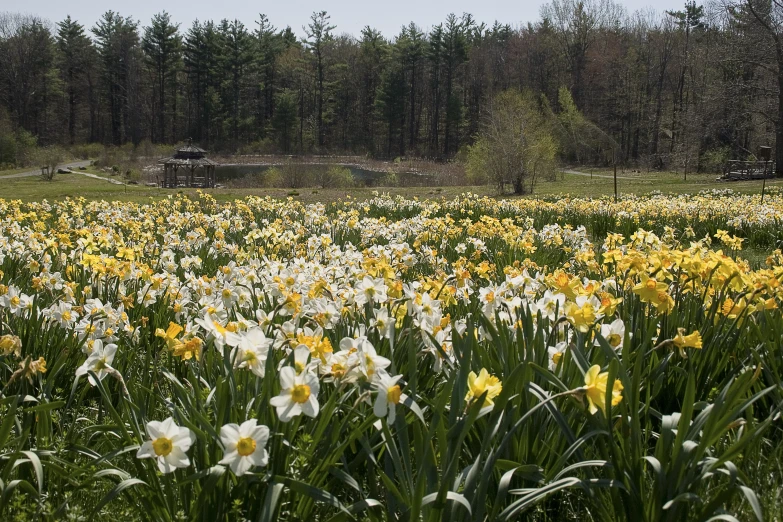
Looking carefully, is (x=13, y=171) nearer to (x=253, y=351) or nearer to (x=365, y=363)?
(x=253, y=351)

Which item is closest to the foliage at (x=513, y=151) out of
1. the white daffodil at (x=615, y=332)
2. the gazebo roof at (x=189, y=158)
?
the gazebo roof at (x=189, y=158)

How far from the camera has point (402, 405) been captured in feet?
5.16

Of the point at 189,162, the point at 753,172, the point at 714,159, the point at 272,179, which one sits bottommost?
the point at 272,179

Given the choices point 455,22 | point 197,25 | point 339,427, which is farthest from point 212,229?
point 197,25

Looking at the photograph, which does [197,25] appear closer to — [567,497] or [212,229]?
[212,229]

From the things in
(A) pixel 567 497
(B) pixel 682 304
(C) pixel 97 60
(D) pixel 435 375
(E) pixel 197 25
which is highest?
(E) pixel 197 25

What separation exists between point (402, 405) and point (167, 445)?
0.57 meters

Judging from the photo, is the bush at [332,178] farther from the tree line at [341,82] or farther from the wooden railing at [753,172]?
the tree line at [341,82]

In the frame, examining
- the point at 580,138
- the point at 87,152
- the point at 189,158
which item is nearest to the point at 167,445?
the point at 189,158

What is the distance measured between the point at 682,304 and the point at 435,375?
127 centimetres

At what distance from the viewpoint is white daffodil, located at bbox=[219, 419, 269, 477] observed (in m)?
1.23

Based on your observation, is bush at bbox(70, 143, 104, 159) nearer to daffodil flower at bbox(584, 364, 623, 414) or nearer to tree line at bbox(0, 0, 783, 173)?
tree line at bbox(0, 0, 783, 173)

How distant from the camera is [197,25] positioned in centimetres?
6028

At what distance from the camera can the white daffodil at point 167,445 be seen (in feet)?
4.16
